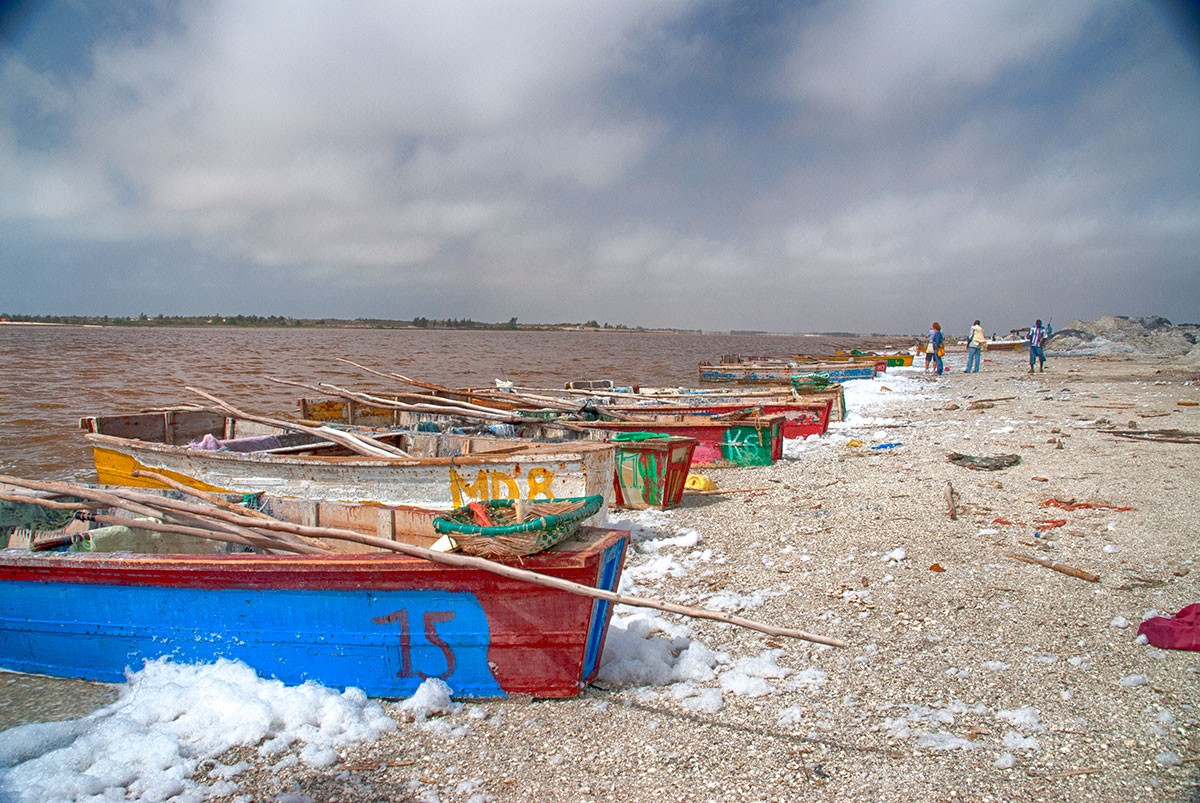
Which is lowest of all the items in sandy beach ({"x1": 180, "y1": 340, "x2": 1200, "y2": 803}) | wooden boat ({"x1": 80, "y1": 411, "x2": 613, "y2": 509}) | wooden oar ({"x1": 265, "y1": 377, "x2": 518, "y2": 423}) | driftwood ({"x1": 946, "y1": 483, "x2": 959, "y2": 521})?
sandy beach ({"x1": 180, "y1": 340, "x2": 1200, "y2": 803})

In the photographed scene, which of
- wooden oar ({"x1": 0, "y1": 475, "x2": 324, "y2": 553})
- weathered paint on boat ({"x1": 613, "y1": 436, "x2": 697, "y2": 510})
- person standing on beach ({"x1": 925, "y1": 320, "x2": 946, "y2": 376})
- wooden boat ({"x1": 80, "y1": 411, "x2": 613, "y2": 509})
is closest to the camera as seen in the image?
wooden oar ({"x1": 0, "y1": 475, "x2": 324, "y2": 553})

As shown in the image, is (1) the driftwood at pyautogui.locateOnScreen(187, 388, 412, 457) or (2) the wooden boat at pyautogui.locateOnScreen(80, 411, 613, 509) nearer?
(2) the wooden boat at pyautogui.locateOnScreen(80, 411, 613, 509)

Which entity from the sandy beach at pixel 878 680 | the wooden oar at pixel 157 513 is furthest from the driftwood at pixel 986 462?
the wooden oar at pixel 157 513

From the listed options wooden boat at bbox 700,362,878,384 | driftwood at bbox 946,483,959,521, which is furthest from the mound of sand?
driftwood at bbox 946,483,959,521

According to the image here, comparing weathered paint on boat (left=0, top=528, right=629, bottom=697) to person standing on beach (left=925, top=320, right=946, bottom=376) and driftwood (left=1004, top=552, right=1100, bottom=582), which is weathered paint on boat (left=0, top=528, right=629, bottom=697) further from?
person standing on beach (left=925, top=320, right=946, bottom=376)

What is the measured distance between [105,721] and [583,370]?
43238 millimetres

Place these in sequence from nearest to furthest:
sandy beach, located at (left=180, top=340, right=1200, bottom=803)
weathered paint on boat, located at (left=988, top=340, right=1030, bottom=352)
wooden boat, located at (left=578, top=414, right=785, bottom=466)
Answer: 1. sandy beach, located at (left=180, top=340, right=1200, bottom=803)
2. wooden boat, located at (left=578, top=414, right=785, bottom=466)
3. weathered paint on boat, located at (left=988, top=340, right=1030, bottom=352)

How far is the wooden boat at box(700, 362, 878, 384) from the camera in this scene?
33234 millimetres

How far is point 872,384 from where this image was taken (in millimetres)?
29000

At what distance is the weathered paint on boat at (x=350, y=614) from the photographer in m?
4.49

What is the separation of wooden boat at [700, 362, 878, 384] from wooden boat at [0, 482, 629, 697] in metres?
29.4

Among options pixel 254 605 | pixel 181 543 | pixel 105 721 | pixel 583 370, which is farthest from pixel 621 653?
pixel 583 370

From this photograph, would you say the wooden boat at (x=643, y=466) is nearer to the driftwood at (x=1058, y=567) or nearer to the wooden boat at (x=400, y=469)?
the wooden boat at (x=400, y=469)

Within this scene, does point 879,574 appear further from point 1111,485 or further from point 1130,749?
point 1111,485
